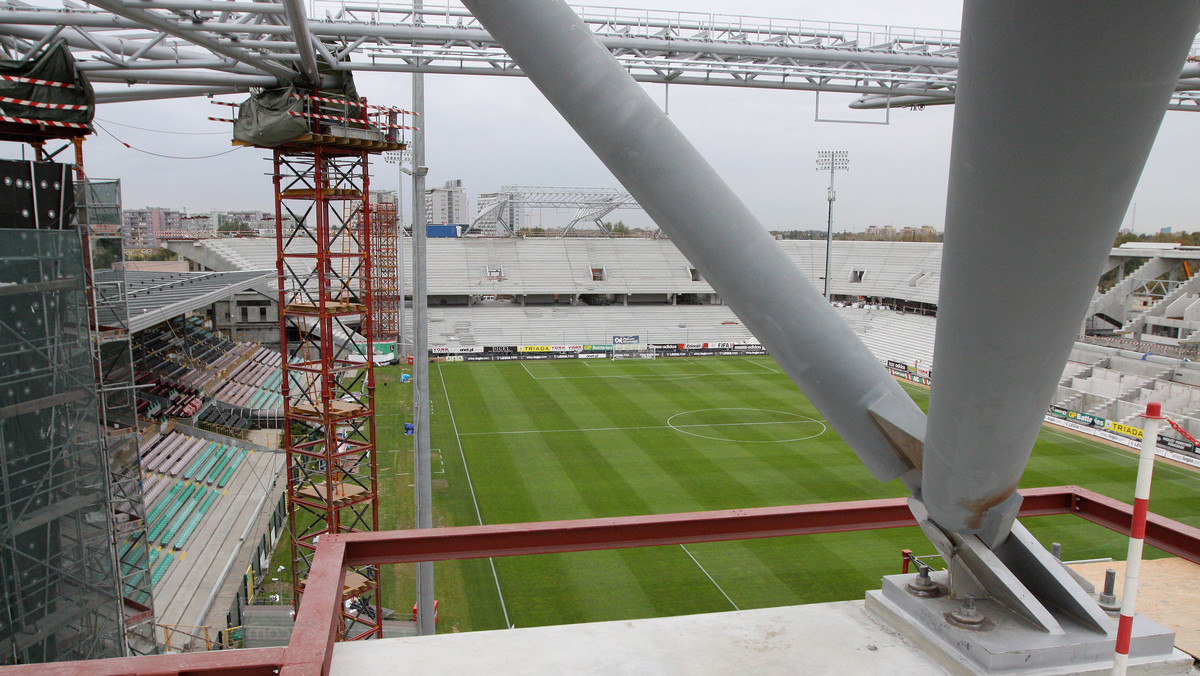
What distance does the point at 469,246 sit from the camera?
5591cm

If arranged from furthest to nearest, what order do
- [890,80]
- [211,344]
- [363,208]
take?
[211,344] → [890,80] → [363,208]

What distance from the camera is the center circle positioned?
1023 inches

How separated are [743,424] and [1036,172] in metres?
26.7

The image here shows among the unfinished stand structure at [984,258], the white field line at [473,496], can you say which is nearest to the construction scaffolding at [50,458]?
the white field line at [473,496]

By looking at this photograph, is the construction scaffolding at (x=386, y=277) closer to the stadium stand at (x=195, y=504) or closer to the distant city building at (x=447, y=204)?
the distant city building at (x=447, y=204)

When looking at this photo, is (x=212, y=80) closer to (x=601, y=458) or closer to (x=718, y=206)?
(x=718, y=206)

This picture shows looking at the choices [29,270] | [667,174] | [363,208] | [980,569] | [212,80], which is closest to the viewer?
[667,174]

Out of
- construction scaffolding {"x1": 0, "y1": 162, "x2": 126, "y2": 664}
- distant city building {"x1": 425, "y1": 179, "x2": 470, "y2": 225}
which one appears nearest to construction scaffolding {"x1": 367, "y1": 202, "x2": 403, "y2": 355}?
distant city building {"x1": 425, "y1": 179, "x2": 470, "y2": 225}

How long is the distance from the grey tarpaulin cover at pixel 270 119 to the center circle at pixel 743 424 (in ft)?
56.5

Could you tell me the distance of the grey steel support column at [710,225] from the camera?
2.35 meters

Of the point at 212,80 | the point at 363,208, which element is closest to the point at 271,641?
the point at 363,208

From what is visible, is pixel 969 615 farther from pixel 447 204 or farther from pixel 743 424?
pixel 447 204

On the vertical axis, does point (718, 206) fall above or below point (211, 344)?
above

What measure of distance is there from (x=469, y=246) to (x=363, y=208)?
42.8m
